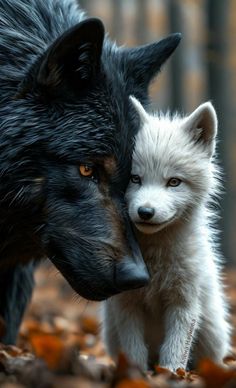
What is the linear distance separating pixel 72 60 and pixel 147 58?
0.94m

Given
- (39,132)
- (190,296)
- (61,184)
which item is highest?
(39,132)

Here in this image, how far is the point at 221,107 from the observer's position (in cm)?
1322

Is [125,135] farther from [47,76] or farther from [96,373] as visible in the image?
[96,373]

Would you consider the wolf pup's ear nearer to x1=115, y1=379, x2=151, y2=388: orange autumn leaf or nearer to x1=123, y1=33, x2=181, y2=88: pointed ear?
x1=123, y1=33, x2=181, y2=88: pointed ear

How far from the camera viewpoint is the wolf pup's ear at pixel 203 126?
15.9 feet

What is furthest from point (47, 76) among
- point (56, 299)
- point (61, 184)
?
point (56, 299)

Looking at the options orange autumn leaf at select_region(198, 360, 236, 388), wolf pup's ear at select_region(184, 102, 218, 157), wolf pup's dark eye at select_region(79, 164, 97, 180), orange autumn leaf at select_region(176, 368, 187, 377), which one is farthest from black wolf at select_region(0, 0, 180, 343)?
orange autumn leaf at select_region(198, 360, 236, 388)

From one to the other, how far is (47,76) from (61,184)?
681 millimetres

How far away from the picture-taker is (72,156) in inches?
188

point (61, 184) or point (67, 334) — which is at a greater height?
point (61, 184)

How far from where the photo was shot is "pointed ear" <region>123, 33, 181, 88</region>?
544cm

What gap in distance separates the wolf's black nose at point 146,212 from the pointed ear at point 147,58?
4.38 feet

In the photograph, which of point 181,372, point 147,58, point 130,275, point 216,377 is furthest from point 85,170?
point 216,377

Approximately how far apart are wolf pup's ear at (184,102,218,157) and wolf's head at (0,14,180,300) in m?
0.38
